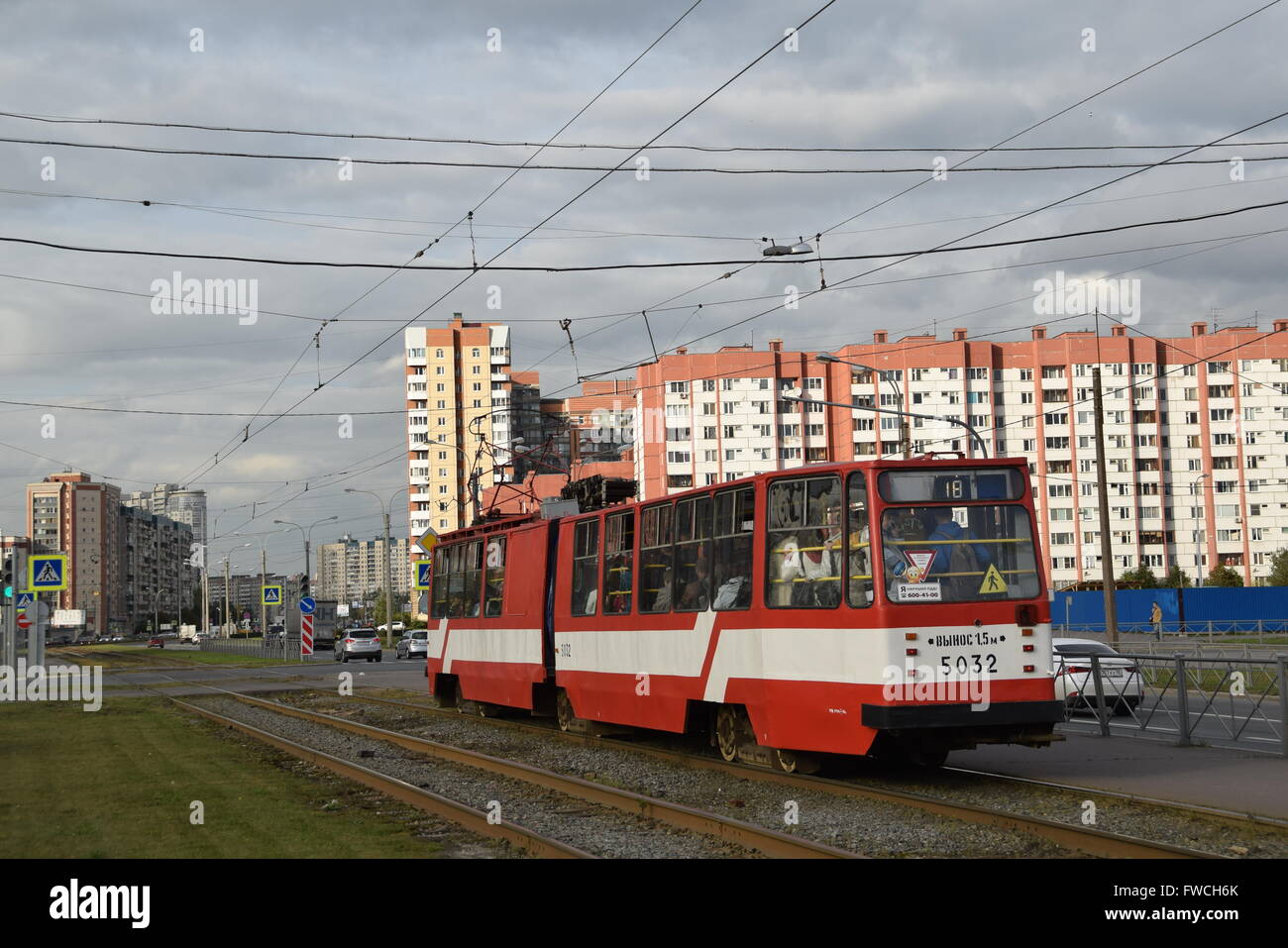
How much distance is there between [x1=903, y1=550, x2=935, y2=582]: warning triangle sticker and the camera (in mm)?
A: 12641

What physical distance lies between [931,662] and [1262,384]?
10534 cm

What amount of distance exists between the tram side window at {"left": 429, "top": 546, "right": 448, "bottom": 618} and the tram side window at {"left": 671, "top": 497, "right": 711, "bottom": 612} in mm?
10587

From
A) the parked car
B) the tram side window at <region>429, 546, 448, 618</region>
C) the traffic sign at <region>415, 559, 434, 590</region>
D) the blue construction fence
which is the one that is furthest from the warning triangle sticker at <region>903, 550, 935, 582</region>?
the blue construction fence

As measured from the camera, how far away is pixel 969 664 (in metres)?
Result: 12.6

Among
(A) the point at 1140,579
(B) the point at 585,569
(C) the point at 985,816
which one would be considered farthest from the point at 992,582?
(A) the point at 1140,579

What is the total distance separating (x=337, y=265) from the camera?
62.5 ft

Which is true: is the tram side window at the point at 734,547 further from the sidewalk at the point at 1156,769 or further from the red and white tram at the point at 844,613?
the sidewalk at the point at 1156,769

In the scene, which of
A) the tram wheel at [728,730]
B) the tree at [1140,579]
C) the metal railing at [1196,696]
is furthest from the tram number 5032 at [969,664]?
the tree at [1140,579]

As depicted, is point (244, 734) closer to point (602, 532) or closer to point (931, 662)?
point (602, 532)

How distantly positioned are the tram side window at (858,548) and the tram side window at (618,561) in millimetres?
4727

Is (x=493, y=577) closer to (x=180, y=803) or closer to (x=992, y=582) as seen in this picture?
(x=180, y=803)

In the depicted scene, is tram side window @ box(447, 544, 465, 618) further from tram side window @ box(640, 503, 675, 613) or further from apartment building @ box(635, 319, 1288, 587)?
apartment building @ box(635, 319, 1288, 587)

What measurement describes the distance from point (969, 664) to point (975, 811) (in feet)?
6.38
